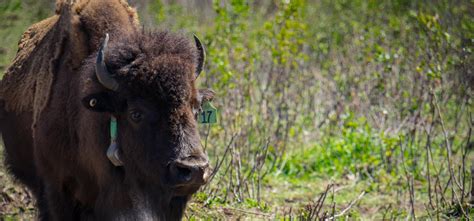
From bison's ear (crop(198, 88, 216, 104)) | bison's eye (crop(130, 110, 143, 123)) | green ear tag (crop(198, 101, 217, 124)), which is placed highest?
bison's ear (crop(198, 88, 216, 104))

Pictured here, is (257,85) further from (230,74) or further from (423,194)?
(423,194)

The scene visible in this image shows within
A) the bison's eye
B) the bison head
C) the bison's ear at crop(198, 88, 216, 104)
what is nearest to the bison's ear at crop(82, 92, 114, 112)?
the bison head

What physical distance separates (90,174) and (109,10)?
49.0 inches

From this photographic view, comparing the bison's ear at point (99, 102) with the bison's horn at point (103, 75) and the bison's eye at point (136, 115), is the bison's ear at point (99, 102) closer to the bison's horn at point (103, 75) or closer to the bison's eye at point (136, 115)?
the bison's horn at point (103, 75)

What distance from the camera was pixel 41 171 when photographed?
5902 millimetres

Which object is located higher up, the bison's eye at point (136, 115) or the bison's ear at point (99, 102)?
the bison's ear at point (99, 102)

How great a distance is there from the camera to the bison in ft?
16.3

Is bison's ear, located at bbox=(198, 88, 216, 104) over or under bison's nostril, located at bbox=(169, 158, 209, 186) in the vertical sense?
over

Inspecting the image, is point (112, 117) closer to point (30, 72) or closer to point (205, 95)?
point (205, 95)

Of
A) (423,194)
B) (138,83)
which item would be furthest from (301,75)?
(138,83)

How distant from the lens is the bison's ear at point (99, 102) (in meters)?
5.12

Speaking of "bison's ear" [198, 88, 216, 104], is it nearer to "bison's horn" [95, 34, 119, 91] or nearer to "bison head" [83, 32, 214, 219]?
"bison head" [83, 32, 214, 219]

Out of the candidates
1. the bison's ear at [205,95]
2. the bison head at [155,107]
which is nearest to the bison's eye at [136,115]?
the bison head at [155,107]

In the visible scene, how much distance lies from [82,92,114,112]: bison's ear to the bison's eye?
176mm
